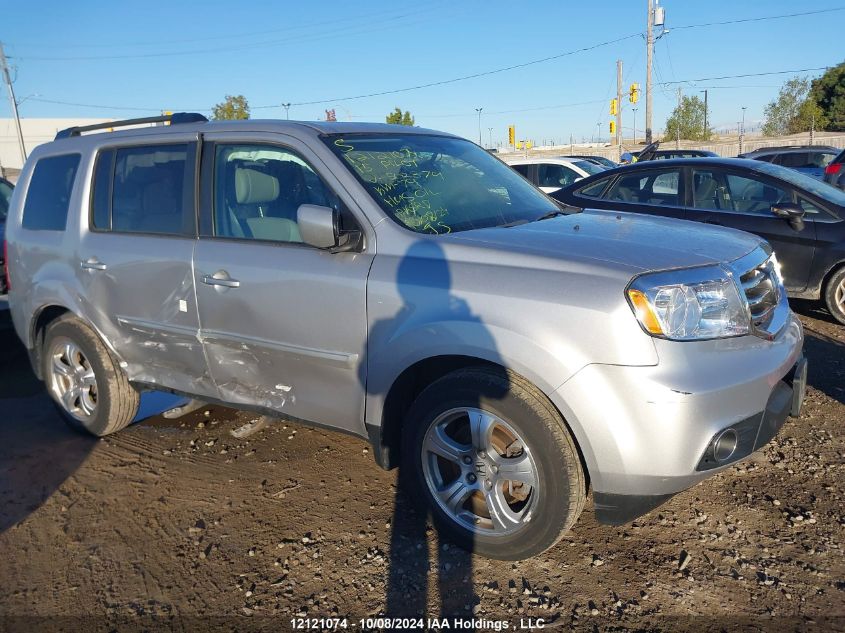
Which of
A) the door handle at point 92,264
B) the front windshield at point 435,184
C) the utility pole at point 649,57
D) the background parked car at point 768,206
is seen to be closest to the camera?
the front windshield at point 435,184

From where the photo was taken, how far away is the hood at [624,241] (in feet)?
8.82

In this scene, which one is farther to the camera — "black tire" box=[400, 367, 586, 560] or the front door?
the front door

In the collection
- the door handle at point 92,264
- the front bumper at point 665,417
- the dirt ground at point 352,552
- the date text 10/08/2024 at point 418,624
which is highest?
the door handle at point 92,264

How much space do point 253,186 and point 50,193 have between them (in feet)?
→ 5.83

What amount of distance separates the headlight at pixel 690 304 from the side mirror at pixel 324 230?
128 cm

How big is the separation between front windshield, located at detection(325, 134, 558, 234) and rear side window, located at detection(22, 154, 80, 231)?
205 centimetres

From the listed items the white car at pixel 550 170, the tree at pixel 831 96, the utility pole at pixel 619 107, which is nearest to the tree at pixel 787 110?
the tree at pixel 831 96

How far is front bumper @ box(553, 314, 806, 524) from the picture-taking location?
7.98 feet

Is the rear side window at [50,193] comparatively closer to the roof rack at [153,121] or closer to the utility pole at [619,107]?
the roof rack at [153,121]

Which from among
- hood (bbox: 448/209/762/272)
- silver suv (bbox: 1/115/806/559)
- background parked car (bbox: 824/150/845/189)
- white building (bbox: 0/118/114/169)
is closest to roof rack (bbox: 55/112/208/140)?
silver suv (bbox: 1/115/806/559)

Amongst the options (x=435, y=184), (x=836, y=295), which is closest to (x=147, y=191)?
(x=435, y=184)

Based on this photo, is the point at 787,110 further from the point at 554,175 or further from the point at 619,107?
the point at 554,175

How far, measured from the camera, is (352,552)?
3.06 m

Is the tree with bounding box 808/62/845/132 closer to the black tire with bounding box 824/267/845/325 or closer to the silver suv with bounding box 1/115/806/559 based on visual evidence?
the black tire with bounding box 824/267/845/325
